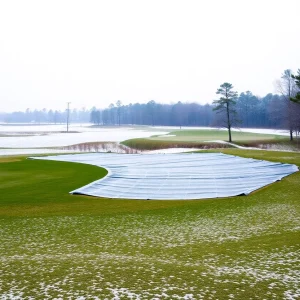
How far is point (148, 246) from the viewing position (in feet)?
40.3

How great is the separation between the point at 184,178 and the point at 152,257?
15.4m

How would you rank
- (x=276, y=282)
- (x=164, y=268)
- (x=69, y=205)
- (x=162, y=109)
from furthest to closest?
1. (x=162, y=109)
2. (x=69, y=205)
3. (x=164, y=268)
4. (x=276, y=282)

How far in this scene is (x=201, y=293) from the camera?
811cm

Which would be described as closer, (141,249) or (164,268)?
(164,268)

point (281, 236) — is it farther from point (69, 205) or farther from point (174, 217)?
point (69, 205)

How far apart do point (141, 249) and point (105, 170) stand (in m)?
18.2

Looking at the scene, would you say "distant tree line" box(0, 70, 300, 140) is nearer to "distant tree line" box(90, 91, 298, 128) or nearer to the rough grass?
"distant tree line" box(90, 91, 298, 128)

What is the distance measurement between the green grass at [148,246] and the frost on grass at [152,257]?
24 millimetres

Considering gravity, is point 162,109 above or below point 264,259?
above

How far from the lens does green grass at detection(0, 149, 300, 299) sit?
851 cm

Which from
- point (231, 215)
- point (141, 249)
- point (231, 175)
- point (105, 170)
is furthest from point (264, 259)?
point (105, 170)

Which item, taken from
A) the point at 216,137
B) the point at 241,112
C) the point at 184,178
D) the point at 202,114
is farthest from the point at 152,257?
the point at 202,114

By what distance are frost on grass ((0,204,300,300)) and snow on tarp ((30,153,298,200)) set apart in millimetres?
5016

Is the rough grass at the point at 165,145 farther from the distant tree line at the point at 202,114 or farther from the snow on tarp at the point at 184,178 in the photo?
the distant tree line at the point at 202,114
